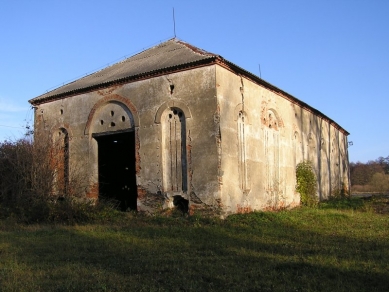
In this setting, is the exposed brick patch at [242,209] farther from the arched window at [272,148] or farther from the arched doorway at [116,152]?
the arched doorway at [116,152]

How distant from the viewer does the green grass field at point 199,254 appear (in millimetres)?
6770

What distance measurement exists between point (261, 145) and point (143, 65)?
240 inches

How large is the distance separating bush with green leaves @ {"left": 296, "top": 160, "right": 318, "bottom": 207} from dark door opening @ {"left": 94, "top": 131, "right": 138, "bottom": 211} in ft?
27.0

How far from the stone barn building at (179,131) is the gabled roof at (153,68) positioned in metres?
0.06

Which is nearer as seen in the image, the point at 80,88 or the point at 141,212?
the point at 141,212

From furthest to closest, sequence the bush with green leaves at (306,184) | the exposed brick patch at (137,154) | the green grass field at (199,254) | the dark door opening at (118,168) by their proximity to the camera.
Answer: the bush with green leaves at (306,184)
the dark door opening at (118,168)
the exposed brick patch at (137,154)
the green grass field at (199,254)

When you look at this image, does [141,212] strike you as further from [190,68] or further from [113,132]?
[190,68]

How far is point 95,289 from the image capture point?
21.1 ft

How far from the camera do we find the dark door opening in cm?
1930

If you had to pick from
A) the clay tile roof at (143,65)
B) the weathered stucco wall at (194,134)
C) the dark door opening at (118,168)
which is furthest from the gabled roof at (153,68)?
the dark door opening at (118,168)

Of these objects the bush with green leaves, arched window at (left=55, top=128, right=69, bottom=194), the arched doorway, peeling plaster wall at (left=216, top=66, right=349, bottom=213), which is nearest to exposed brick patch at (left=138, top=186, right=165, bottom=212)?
the arched doorway

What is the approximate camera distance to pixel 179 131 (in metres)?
16.1

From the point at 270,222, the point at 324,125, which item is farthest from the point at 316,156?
the point at 270,222

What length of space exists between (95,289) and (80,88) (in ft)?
45.3
